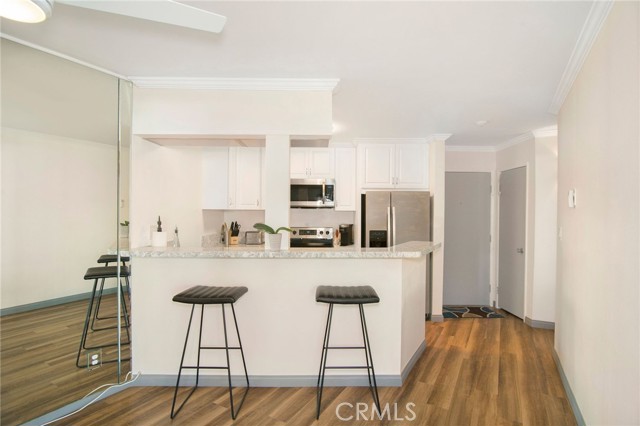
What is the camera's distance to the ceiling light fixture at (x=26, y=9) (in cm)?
127

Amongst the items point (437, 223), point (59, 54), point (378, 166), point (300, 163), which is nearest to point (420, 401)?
point (437, 223)

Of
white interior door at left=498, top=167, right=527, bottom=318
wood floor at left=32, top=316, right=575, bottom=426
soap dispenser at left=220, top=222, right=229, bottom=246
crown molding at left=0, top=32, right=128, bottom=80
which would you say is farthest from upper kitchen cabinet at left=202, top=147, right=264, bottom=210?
white interior door at left=498, top=167, right=527, bottom=318

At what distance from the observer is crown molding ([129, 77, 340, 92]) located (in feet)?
8.07

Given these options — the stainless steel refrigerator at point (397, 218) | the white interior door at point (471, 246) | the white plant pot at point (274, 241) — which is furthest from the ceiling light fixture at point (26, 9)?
the white interior door at point (471, 246)

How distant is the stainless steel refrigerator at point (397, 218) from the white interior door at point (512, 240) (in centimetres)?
116

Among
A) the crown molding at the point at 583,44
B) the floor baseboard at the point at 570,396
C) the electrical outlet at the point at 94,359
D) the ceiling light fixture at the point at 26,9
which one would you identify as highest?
the crown molding at the point at 583,44

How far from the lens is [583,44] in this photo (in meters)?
1.86

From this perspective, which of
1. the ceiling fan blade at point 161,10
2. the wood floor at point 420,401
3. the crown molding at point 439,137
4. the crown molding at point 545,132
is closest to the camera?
the ceiling fan blade at point 161,10

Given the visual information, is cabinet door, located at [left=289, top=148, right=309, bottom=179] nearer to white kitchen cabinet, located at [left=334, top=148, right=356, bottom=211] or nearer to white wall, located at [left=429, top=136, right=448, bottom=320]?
white kitchen cabinet, located at [left=334, top=148, right=356, bottom=211]

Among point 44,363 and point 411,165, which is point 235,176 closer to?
point 411,165

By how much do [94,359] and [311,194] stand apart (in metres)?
2.80

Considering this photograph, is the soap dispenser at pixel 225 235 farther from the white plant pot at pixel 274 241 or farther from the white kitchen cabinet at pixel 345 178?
the white plant pot at pixel 274 241

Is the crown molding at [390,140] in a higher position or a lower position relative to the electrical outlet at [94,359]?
higher

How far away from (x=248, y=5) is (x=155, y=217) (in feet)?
6.18
